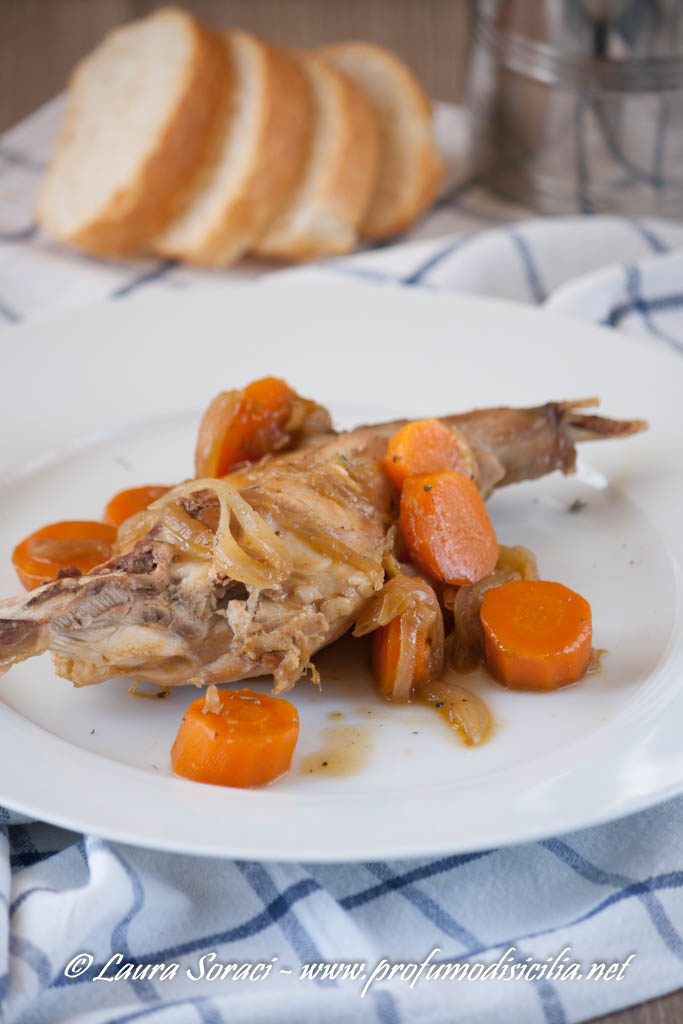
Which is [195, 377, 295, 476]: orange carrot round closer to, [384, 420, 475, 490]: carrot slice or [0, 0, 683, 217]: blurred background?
[384, 420, 475, 490]: carrot slice

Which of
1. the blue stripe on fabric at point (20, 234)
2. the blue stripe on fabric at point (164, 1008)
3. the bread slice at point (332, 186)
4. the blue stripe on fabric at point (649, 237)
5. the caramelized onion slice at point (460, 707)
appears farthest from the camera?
the blue stripe on fabric at point (20, 234)

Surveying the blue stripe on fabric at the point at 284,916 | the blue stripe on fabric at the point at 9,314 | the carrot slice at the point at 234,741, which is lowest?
the blue stripe on fabric at the point at 9,314

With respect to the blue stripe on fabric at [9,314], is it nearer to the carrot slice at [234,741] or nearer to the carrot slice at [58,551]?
the carrot slice at [58,551]

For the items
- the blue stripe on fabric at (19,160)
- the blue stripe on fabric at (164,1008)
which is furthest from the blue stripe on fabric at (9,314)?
the blue stripe on fabric at (164,1008)

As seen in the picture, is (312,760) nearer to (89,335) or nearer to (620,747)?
(620,747)

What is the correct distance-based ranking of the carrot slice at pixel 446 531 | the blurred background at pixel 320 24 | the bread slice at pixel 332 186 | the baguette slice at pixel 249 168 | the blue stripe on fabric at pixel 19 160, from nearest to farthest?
the carrot slice at pixel 446 531
the baguette slice at pixel 249 168
the bread slice at pixel 332 186
the blue stripe on fabric at pixel 19 160
the blurred background at pixel 320 24

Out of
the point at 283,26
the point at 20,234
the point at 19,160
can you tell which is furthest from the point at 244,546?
the point at 283,26

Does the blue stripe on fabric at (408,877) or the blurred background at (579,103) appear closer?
the blue stripe on fabric at (408,877)
